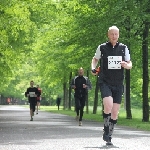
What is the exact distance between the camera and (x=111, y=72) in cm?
917

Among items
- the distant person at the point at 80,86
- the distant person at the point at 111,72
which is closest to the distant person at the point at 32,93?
the distant person at the point at 80,86

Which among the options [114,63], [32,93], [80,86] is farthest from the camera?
[32,93]

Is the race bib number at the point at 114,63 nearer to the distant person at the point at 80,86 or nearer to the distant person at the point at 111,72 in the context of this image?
the distant person at the point at 111,72

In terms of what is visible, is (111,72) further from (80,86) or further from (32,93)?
(32,93)

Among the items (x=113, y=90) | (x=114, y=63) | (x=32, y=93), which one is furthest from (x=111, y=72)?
(x=32, y=93)

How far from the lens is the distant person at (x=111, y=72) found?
912 centimetres

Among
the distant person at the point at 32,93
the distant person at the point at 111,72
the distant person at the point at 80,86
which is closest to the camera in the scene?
the distant person at the point at 111,72

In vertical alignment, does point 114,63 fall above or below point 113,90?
above

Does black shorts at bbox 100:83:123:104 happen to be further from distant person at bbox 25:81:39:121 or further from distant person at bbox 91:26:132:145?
distant person at bbox 25:81:39:121

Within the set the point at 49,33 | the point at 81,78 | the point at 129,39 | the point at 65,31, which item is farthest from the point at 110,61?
the point at 49,33

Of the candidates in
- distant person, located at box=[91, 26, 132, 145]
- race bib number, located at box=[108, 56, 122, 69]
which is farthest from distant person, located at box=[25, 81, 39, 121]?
race bib number, located at box=[108, 56, 122, 69]

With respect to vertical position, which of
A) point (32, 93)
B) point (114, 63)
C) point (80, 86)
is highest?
point (114, 63)

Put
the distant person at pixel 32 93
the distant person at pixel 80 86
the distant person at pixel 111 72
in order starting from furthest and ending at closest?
the distant person at pixel 32 93
the distant person at pixel 80 86
the distant person at pixel 111 72

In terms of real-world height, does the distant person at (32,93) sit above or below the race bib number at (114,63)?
below
